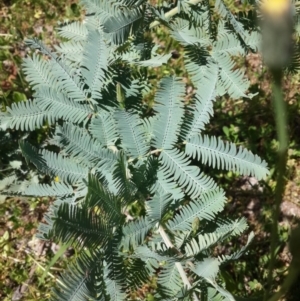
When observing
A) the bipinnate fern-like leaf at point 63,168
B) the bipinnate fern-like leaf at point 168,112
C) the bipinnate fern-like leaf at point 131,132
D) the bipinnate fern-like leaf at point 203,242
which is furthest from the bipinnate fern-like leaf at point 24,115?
the bipinnate fern-like leaf at point 203,242

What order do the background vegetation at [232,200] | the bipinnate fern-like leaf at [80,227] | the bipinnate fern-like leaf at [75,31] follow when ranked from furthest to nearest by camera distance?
Answer: the background vegetation at [232,200] < the bipinnate fern-like leaf at [75,31] < the bipinnate fern-like leaf at [80,227]

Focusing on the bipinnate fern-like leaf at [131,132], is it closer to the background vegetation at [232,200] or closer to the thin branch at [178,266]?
the thin branch at [178,266]

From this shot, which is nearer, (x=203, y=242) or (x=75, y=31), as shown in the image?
(x=203, y=242)

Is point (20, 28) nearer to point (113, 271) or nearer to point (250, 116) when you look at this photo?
point (250, 116)

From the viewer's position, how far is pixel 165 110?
1.81 m

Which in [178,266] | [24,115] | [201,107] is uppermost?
[201,107]

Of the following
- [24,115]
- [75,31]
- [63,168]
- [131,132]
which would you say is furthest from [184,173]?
[75,31]

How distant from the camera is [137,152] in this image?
180 cm

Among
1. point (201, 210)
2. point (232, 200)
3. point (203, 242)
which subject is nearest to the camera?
point (203, 242)

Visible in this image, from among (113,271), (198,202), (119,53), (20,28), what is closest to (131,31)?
(119,53)

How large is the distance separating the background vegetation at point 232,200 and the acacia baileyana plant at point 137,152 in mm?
633

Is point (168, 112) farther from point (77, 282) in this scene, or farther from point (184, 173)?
point (77, 282)

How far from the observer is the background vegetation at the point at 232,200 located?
2504 millimetres

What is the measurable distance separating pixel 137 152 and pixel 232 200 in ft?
3.47
